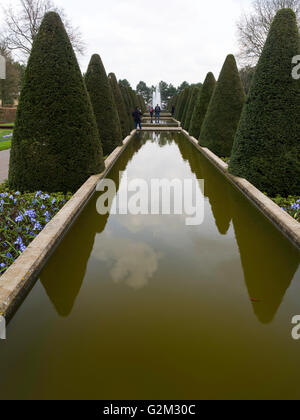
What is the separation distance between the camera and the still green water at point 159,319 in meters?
2.23

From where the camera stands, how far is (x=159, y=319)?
9.42 ft

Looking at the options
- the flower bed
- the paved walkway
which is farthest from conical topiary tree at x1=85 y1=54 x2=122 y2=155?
the flower bed

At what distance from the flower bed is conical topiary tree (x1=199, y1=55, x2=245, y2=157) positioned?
23.9 ft

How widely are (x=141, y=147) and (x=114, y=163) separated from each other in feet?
14.9

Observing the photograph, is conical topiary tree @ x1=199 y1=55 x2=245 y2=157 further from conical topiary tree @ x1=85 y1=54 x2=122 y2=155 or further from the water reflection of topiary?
the water reflection of topiary

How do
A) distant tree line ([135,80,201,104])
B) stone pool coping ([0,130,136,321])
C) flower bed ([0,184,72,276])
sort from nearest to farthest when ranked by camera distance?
stone pool coping ([0,130,136,321])
flower bed ([0,184,72,276])
distant tree line ([135,80,201,104])

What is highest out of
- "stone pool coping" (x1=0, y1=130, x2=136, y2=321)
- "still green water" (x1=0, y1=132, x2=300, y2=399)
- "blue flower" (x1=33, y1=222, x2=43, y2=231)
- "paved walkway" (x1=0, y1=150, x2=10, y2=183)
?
"paved walkway" (x1=0, y1=150, x2=10, y2=183)

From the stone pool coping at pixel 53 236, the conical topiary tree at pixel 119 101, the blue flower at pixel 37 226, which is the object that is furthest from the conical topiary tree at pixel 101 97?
the blue flower at pixel 37 226

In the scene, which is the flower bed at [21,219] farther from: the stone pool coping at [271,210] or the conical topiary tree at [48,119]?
the stone pool coping at [271,210]

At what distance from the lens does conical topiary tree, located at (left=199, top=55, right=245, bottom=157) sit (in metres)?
11.1

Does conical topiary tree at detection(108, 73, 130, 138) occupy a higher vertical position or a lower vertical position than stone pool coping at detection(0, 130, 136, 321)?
higher

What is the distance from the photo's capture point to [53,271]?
3.71 m

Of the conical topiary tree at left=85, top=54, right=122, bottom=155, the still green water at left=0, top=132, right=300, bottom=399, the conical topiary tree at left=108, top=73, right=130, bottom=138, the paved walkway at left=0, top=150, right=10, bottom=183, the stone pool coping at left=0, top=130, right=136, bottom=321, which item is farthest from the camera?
the conical topiary tree at left=108, top=73, right=130, bottom=138
